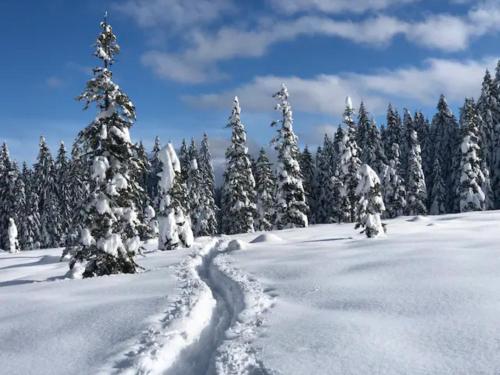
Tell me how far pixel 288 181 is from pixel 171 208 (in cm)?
1397

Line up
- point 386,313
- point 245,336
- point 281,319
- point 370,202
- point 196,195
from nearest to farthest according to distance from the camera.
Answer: point 245,336
point 386,313
point 281,319
point 370,202
point 196,195

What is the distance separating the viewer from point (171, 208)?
32750 millimetres

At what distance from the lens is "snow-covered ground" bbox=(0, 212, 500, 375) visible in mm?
7291

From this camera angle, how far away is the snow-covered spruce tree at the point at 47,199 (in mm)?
64062

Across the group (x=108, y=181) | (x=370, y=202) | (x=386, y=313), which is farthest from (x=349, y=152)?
(x=386, y=313)

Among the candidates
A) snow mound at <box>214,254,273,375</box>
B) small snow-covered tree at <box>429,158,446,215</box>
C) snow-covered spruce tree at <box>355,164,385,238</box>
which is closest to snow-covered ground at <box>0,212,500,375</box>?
snow mound at <box>214,254,273,375</box>

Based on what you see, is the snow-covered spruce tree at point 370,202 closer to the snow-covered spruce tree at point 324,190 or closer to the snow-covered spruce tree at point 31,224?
the snow-covered spruce tree at point 324,190

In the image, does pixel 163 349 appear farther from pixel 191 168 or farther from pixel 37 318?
pixel 191 168

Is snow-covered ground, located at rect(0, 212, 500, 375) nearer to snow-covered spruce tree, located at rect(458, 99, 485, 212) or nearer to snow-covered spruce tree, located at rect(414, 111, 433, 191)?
snow-covered spruce tree, located at rect(458, 99, 485, 212)

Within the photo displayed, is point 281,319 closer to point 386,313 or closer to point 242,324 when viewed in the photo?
point 242,324

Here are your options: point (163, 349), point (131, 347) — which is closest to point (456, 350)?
point (163, 349)

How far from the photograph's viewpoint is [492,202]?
5484cm

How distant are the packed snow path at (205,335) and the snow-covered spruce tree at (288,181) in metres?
28.8

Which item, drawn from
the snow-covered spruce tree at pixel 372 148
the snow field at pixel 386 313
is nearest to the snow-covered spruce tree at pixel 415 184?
the snow-covered spruce tree at pixel 372 148
